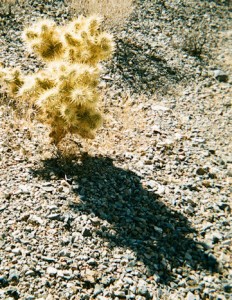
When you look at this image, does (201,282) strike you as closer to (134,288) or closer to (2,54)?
(134,288)

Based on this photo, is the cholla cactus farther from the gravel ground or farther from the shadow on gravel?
the gravel ground

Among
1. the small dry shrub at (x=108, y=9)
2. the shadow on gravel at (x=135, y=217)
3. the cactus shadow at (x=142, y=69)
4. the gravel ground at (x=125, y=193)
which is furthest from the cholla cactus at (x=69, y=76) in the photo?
the small dry shrub at (x=108, y=9)

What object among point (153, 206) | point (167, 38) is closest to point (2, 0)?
point (167, 38)

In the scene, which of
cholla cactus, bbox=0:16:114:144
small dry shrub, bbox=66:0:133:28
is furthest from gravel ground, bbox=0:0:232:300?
small dry shrub, bbox=66:0:133:28

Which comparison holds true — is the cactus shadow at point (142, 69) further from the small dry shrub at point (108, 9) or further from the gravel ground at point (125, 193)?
the small dry shrub at point (108, 9)

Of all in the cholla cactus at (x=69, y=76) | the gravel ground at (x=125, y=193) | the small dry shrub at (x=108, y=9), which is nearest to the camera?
the gravel ground at (x=125, y=193)
